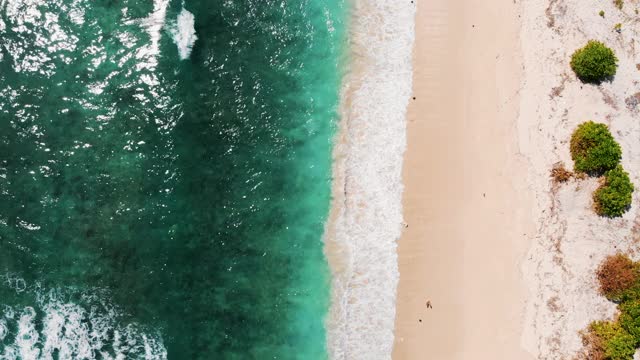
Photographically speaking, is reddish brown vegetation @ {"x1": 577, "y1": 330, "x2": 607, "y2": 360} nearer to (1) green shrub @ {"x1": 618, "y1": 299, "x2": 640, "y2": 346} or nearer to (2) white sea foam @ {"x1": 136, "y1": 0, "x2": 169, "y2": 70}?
(1) green shrub @ {"x1": 618, "y1": 299, "x2": 640, "y2": 346}

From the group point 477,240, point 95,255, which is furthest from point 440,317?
point 95,255

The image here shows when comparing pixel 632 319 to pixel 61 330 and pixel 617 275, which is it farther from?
pixel 61 330

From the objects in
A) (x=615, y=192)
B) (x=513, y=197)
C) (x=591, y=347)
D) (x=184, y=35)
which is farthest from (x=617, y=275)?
(x=184, y=35)

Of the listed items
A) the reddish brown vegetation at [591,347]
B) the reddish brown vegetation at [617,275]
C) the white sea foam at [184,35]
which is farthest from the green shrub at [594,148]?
the white sea foam at [184,35]

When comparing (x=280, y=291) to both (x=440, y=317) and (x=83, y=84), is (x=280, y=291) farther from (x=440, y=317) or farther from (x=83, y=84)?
(x=83, y=84)

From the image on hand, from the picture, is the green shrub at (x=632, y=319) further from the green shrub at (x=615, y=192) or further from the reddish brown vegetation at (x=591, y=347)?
the green shrub at (x=615, y=192)

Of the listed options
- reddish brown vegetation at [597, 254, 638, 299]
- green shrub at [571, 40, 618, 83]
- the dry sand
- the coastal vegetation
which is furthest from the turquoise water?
reddish brown vegetation at [597, 254, 638, 299]
